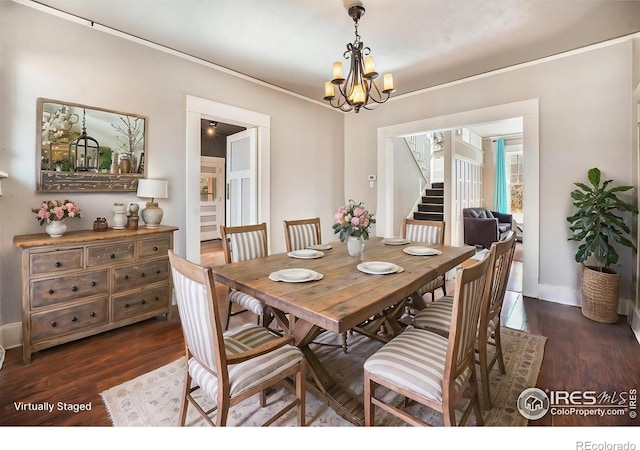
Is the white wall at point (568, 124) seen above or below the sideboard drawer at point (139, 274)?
above

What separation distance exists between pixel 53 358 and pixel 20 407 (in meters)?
0.56

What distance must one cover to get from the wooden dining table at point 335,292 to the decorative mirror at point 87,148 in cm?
163

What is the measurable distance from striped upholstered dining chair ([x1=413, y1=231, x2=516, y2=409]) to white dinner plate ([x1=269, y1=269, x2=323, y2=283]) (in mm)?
682

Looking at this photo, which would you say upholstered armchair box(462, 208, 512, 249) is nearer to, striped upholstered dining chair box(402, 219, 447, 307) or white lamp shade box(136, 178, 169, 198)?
striped upholstered dining chair box(402, 219, 447, 307)

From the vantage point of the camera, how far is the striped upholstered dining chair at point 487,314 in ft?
5.12

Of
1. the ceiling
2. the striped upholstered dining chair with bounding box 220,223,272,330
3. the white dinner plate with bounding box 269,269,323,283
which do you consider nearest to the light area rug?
the striped upholstered dining chair with bounding box 220,223,272,330

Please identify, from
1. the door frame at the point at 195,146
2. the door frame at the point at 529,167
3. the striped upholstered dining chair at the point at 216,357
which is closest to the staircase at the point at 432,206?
the door frame at the point at 529,167

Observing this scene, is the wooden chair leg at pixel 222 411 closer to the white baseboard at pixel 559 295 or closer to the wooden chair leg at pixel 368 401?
the wooden chair leg at pixel 368 401

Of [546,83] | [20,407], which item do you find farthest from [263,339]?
[546,83]

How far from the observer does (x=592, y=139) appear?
10.1ft

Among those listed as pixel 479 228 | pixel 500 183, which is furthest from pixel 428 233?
pixel 500 183

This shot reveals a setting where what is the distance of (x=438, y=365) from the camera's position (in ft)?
4.19

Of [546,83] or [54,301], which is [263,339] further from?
[546,83]

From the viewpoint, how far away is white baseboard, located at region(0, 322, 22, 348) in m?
2.24
